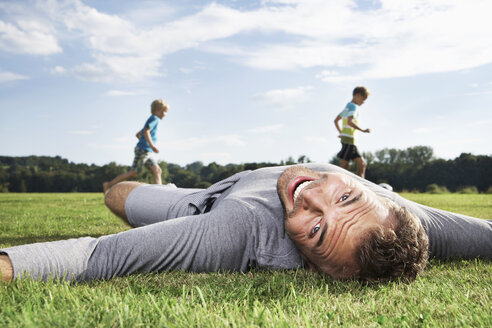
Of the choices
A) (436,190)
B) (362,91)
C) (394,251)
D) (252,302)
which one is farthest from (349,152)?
(436,190)

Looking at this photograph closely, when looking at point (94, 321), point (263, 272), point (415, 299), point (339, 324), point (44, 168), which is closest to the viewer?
point (94, 321)

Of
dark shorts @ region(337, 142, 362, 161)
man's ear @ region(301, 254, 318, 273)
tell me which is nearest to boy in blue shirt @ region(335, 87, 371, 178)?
dark shorts @ region(337, 142, 362, 161)

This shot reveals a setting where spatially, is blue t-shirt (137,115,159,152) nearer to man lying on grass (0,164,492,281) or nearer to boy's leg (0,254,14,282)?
man lying on grass (0,164,492,281)

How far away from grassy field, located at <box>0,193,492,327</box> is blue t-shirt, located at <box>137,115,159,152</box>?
7.26 m

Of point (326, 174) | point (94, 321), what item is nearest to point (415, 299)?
point (326, 174)

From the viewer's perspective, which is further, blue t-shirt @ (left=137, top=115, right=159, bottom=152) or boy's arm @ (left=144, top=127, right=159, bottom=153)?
blue t-shirt @ (left=137, top=115, right=159, bottom=152)

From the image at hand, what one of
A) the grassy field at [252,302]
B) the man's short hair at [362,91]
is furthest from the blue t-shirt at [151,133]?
the grassy field at [252,302]

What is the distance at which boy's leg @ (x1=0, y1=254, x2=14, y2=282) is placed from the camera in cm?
210

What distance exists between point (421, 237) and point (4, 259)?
101 inches

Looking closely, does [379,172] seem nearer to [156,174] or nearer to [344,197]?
[156,174]

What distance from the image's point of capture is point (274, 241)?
2814mm

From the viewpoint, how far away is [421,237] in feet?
8.16

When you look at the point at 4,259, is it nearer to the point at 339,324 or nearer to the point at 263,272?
the point at 263,272

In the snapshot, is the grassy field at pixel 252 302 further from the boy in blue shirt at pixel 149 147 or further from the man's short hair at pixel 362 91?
the man's short hair at pixel 362 91
